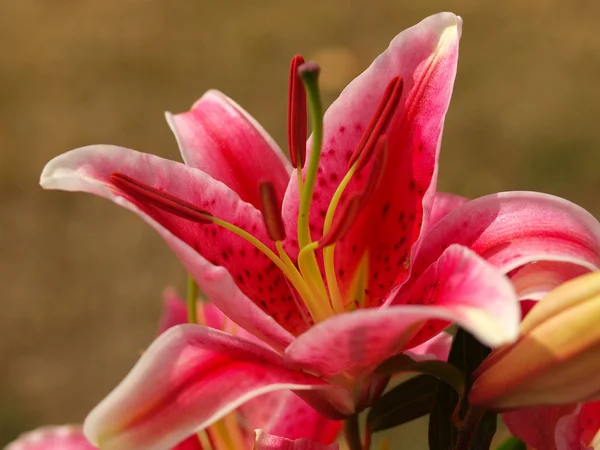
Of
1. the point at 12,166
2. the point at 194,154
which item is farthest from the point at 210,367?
the point at 12,166

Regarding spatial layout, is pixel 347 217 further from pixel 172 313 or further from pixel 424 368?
pixel 172 313

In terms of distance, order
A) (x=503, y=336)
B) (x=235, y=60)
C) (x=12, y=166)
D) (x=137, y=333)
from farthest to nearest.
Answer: (x=235, y=60)
(x=12, y=166)
(x=137, y=333)
(x=503, y=336)

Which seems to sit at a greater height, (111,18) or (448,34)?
(111,18)

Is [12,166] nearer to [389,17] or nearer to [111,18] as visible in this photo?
[111,18]

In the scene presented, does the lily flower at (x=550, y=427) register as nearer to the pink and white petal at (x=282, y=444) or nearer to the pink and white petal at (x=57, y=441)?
the pink and white petal at (x=282, y=444)

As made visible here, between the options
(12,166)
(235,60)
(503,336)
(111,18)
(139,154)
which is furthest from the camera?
(111,18)

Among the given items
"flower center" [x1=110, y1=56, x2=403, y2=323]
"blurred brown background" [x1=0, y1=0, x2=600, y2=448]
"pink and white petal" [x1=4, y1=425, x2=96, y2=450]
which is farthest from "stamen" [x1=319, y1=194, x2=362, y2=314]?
"blurred brown background" [x1=0, y1=0, x2=600, y2=448]

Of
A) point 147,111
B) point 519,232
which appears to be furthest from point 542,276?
point 147,111

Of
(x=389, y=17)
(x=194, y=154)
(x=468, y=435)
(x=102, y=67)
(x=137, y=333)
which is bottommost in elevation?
(x=137, y=333)
